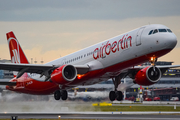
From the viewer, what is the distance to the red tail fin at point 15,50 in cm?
4703

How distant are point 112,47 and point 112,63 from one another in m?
1.64

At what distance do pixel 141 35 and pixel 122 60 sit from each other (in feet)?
11.0

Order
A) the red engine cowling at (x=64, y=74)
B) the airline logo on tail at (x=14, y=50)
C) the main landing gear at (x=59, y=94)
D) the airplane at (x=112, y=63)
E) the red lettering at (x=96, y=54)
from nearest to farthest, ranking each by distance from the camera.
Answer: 1. the airplane at (x=112, y=63)
2. the red engine cowling at (x=64, y=74)
3. the red lettering at (x=96, y=54)
4. the main landing gear at (x=59, y=94)
5. the airline logo on tail at (x=14, y=50)

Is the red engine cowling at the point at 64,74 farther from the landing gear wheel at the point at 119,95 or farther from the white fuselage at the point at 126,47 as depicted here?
the landing gear wheel at the point at 119,95

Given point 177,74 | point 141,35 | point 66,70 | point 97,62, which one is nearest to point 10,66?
point 66,70

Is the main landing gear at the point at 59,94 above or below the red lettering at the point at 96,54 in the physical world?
below

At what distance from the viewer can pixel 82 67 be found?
34.5 metres

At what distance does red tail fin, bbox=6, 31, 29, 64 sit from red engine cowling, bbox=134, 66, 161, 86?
733 inches

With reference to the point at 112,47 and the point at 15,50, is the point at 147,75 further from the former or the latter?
the point at 15,50

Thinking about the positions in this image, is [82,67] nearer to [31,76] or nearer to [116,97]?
[116,97]

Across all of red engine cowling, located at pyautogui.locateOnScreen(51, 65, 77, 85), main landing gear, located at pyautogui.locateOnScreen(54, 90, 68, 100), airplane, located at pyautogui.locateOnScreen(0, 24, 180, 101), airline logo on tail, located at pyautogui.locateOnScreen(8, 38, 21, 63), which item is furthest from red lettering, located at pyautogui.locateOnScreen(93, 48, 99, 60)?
airline logo on tail, located at pyautogui.locateOnScreen(8, 38, 21, 63)

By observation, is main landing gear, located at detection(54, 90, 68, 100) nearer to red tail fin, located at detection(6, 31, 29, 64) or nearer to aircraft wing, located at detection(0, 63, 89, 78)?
aircraft wing, located at detection(0, 63, 89, 78)

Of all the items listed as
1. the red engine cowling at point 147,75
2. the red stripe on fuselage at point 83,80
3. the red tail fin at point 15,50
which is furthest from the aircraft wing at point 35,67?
the red tail fin at point 15,50

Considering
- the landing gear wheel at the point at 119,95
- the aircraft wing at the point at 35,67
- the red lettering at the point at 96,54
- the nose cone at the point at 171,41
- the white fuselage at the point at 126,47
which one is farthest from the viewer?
the landing gear wheel at the point at 119,95
